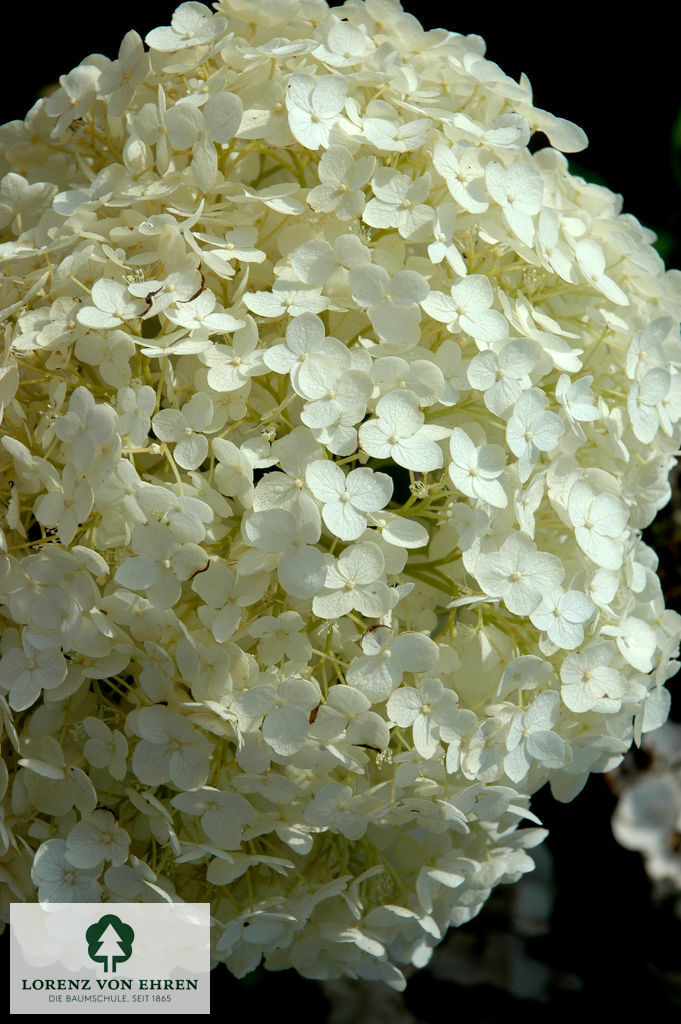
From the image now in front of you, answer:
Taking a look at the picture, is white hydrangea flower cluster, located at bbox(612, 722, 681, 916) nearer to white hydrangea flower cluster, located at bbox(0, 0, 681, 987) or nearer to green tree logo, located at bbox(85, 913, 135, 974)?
white hydrangea flower cluster, located at bbox(0, 0, 681, 987)

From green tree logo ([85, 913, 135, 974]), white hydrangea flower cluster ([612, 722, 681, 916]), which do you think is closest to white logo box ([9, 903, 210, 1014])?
green tree logo ([85, 913, 135, 974])

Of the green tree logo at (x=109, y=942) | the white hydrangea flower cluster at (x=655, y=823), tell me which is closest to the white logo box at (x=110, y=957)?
the green tree logo at (x=109, y=942)

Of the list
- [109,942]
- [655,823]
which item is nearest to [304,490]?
[109,942]

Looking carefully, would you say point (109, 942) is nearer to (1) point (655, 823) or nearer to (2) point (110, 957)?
(2) point (110, 957)

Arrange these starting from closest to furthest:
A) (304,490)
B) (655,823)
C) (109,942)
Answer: (304,490) < (109,942) < (655,823)

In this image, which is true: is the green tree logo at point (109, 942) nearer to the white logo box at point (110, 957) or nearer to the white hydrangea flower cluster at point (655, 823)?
the white logo box at point (110, 957)
